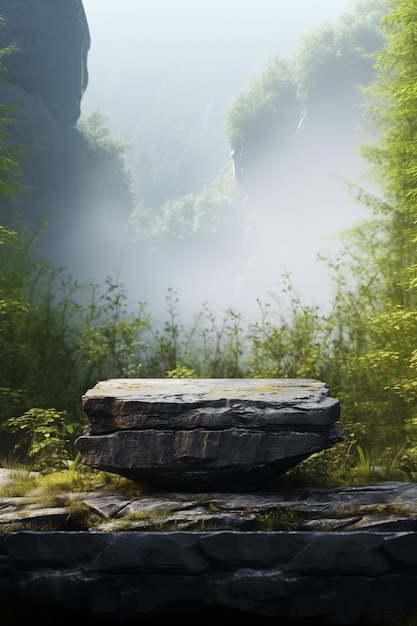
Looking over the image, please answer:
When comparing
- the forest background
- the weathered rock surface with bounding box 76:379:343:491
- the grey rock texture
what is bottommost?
the grey rock texture

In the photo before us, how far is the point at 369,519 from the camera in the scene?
136 inches

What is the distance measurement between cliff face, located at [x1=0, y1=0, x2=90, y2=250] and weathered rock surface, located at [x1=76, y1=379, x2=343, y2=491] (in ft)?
39.0

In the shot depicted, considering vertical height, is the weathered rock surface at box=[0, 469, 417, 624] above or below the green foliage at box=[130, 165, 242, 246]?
below

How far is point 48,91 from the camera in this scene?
1783cm

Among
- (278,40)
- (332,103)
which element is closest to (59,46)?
(332,103)

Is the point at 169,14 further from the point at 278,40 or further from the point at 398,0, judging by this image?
the point at 398,0

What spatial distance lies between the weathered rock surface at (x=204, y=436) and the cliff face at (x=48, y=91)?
39.0 ft

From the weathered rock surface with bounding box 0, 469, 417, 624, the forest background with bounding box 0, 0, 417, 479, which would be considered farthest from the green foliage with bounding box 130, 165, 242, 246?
the weathered rock surface with bounding box 0, 469, 417, 624

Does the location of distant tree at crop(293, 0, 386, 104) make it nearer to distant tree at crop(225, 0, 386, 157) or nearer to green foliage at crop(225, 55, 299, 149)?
distant tree at crop(225, 0, 386, 157)

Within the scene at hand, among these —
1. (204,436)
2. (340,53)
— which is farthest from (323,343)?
(340,53)

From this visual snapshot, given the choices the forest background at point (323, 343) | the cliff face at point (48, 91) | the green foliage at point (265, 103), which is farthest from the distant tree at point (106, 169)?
the forest background at point (323, 343)

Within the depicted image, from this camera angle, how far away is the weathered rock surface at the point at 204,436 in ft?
11.9

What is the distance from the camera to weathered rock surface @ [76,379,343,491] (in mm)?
3615

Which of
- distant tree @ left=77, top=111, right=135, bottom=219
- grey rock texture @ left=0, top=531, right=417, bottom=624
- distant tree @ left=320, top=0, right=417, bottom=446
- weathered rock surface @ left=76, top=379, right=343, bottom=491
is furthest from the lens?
distant tree @ left=77, top=111, right=135, bottom=219
